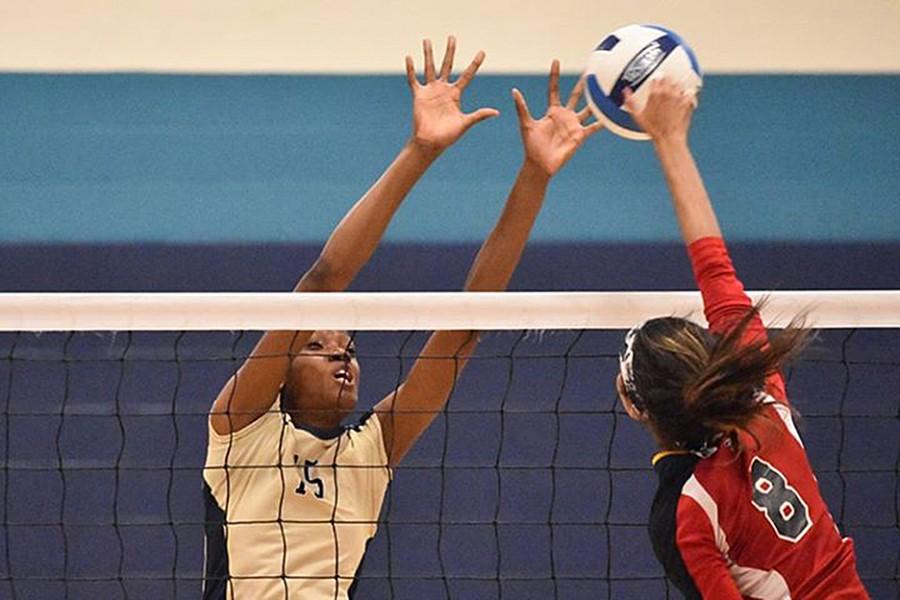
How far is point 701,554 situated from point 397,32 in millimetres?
3111

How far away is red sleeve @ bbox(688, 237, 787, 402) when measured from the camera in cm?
204

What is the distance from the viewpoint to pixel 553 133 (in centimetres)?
266

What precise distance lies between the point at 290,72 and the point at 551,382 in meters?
1.36

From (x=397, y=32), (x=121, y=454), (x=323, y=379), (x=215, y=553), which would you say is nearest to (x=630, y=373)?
(x=323, y=379)

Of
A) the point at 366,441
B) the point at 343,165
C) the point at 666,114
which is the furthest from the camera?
the point at 343,165

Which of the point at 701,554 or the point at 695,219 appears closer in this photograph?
the point at 701,554

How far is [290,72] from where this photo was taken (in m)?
4.62

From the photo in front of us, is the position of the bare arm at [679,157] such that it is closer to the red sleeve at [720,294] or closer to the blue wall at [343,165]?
the red sleeve at [720,294]

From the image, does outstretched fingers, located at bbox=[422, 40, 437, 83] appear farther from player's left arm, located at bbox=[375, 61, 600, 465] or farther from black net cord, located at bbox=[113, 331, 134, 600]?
black net cord, located at bbox=[113, 331, 134, 600]

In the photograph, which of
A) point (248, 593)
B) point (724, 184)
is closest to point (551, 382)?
point (724, 184)

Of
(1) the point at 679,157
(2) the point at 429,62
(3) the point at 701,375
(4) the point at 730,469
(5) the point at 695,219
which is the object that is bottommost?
(4) the point at 730,469

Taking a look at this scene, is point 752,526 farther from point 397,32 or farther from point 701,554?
point 397,32

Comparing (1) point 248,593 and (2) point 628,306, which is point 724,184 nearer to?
(2) point 628,306

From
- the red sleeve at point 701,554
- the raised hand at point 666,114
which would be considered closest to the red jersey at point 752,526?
the red sleeve at point 701,554
